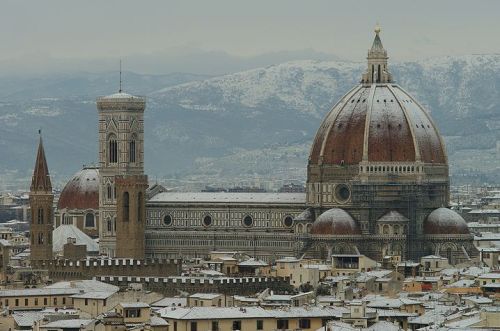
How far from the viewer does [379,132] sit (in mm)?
178875

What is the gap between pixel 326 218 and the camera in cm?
17662

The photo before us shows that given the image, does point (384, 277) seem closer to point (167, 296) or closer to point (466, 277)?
point (466, 277)

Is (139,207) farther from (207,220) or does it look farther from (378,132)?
(378,132)

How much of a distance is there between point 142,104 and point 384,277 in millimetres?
52243

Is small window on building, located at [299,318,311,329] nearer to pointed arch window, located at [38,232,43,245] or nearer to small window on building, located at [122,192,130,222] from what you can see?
pointed arch window, located at [38,232,43,245]

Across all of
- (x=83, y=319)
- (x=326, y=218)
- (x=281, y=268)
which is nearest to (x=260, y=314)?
(x=83, y=319)

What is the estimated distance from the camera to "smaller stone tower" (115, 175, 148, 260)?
185125 millimetres

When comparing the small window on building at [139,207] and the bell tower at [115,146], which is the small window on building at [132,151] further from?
the small window on building at [139,207]

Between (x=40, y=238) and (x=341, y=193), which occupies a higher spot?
(x=341, y=193)

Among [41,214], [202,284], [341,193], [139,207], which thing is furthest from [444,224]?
[202,284]

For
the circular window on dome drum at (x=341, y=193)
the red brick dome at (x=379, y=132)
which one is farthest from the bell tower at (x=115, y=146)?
the circular window on dome drum at (x=341, y=193)

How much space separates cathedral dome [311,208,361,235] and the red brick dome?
4811 millimetres

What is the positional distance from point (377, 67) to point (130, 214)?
67.0 ft

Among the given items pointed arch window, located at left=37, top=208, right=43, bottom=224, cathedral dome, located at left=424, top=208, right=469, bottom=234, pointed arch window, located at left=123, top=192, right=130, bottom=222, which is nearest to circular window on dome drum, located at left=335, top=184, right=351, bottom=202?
cathedral dome, located at left=424, top=208, right=469, bottom=234
